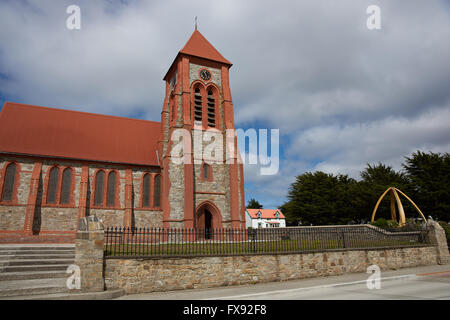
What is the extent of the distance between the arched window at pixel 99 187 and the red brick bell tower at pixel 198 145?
16.6ft

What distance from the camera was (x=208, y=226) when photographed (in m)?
24.8

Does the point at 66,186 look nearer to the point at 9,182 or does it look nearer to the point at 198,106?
the point at 9,182

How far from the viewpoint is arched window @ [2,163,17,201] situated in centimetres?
2102

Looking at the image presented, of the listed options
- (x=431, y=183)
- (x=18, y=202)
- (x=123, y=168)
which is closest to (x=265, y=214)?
(x=431, y=183)

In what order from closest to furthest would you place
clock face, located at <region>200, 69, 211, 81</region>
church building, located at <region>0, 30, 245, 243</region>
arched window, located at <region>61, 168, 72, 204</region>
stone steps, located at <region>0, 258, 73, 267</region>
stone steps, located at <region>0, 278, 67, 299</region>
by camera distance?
stone steps, located at <region>0, 278, 67, 299</region>
stone steps, located at <region>0, 258, 73, 267</region>
church building, located at <region>0, 30, 245, 243</region>
arched window, located at <region>61, 168, 72, 204</region>
clock face, located at <region>200, 69, 211, 81</region>

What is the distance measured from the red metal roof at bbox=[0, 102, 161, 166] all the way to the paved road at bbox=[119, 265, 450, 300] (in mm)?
17693

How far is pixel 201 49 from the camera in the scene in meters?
28.3

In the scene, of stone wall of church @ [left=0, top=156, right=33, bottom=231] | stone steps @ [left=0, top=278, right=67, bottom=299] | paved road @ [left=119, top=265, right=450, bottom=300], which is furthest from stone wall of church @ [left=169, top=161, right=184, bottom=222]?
stone steps @ [left=0, top=278, right=67, bottom=299]

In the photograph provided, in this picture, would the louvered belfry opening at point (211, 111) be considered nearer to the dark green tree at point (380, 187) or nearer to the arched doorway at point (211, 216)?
the arched doorway at point (211, 216)

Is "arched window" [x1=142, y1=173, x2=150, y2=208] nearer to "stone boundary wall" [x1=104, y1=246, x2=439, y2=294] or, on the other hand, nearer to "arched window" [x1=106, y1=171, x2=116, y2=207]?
"arched window" [x1=106, y1=171, x2=116, y2=207]

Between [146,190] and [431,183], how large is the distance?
3348cm

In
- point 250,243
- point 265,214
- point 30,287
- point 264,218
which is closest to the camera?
point 30,287

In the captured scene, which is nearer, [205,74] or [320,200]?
[205,74]
